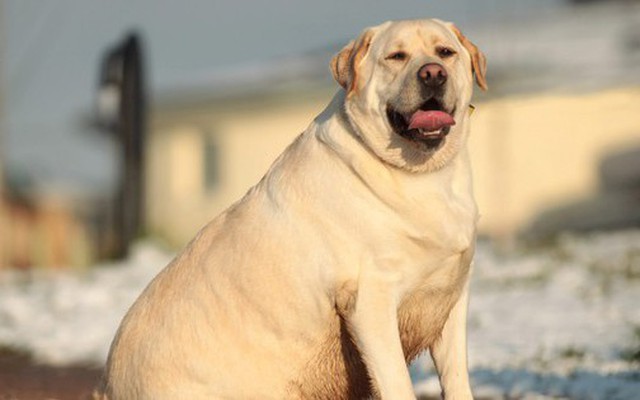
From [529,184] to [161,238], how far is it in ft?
25.5

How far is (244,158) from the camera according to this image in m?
28.8

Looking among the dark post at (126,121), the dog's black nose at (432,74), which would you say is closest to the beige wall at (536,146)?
the dark post at (126,121)

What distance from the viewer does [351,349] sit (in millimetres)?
5152

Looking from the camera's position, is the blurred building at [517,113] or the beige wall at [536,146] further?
the blurred building at [517,113]

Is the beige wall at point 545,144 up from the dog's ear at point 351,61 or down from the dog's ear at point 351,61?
down

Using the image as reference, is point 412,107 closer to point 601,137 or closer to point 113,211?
point 113,211

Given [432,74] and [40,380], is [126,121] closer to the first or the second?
[40,380]

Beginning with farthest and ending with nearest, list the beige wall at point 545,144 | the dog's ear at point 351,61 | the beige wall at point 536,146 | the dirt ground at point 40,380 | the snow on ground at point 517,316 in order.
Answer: the beige wall at point 545,144, the beige wall at point 536,146, the dirt ground at point 40,380, the snow on ground at point 517,316, the dog's ear at point 351,61

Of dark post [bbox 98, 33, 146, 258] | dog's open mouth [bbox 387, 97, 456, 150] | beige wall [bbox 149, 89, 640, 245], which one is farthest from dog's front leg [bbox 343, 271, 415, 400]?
beige wall [bbox 149, 89, 640, 245]

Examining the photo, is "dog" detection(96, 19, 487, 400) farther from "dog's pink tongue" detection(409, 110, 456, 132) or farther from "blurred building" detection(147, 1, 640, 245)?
"blurred building" detection(147, 1, 640, 245)

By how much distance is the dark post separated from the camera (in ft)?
58.2

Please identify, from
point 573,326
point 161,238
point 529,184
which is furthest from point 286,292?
point 529,184

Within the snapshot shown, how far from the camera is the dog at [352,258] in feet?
16.3

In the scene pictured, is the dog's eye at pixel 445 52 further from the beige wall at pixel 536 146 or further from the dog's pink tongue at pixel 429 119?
the beige wall at pixel 536 146
